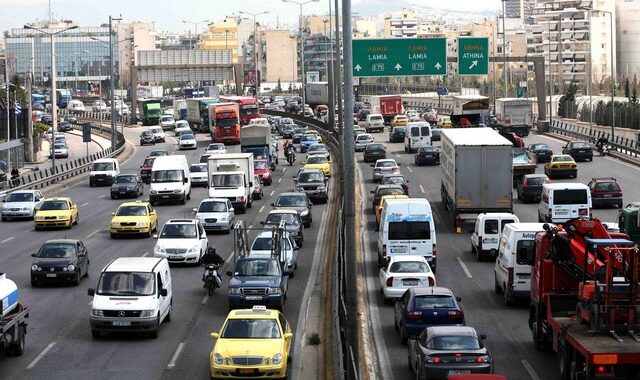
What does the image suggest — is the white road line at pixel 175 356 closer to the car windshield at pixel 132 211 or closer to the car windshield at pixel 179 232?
the car windshield at pixel 179 232

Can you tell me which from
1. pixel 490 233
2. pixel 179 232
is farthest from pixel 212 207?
pixel 490 233

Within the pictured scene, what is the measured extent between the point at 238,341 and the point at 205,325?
6.15 metres

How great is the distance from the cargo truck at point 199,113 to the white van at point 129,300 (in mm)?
84779

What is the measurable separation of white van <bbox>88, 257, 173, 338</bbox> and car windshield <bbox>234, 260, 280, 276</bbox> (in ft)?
10.5

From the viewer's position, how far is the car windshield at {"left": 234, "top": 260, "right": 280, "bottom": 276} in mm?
31047

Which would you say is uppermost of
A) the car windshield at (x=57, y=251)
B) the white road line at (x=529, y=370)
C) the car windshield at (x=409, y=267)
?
the car windshield at (x=57, y=251)

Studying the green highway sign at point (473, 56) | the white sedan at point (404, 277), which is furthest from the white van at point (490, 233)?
the green highway sign at point (473, 56)

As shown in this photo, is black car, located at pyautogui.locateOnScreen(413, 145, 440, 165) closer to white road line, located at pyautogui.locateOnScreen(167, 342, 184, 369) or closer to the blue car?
the blue car

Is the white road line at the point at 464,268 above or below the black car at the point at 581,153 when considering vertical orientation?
below

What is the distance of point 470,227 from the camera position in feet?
157

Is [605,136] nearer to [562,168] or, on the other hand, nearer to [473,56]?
[473,56]

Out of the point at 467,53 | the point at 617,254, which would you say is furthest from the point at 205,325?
the point at 467,53

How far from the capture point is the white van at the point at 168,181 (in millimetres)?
57531

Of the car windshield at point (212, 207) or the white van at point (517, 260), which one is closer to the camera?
the white van at point (517, 260)
